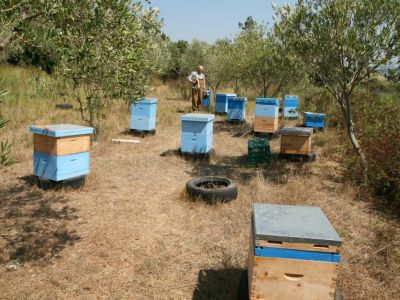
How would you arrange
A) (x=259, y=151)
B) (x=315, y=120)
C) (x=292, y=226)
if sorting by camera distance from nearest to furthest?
(x=292, y=226)
(x=259, y=151)
(x=315, y=120)

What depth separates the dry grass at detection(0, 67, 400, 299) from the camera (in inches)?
146

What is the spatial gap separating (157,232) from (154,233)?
5 cm

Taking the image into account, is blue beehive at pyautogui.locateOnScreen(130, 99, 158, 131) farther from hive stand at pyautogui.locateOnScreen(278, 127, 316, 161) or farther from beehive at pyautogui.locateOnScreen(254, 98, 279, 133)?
hive stand at pyautogui.locateOnScreen(278, 127, 316, 161)

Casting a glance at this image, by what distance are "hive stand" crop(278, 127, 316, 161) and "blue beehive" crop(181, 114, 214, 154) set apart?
5.15 ft

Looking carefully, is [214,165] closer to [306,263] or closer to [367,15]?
[367,15]

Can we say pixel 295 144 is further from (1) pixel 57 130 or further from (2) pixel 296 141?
(1) pixel 57 130

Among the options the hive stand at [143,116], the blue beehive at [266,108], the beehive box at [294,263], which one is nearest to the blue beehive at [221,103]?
the blue beehive at [266,108]

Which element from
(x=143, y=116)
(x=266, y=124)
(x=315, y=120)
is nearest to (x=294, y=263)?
(x=266, y=124)

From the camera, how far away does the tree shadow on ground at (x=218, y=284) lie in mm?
3574

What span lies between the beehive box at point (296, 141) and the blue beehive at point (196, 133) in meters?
1.59

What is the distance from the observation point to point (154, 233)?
15.8 feet

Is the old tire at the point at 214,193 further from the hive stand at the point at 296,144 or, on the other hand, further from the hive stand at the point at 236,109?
the hive stand at the point at 236,109


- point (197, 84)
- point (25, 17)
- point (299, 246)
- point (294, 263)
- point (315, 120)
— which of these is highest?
point (25, 17)

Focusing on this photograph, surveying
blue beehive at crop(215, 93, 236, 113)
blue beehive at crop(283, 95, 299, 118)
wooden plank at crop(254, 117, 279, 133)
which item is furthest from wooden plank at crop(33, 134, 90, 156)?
blue beehive at crop(215, 93, 236, 113)
